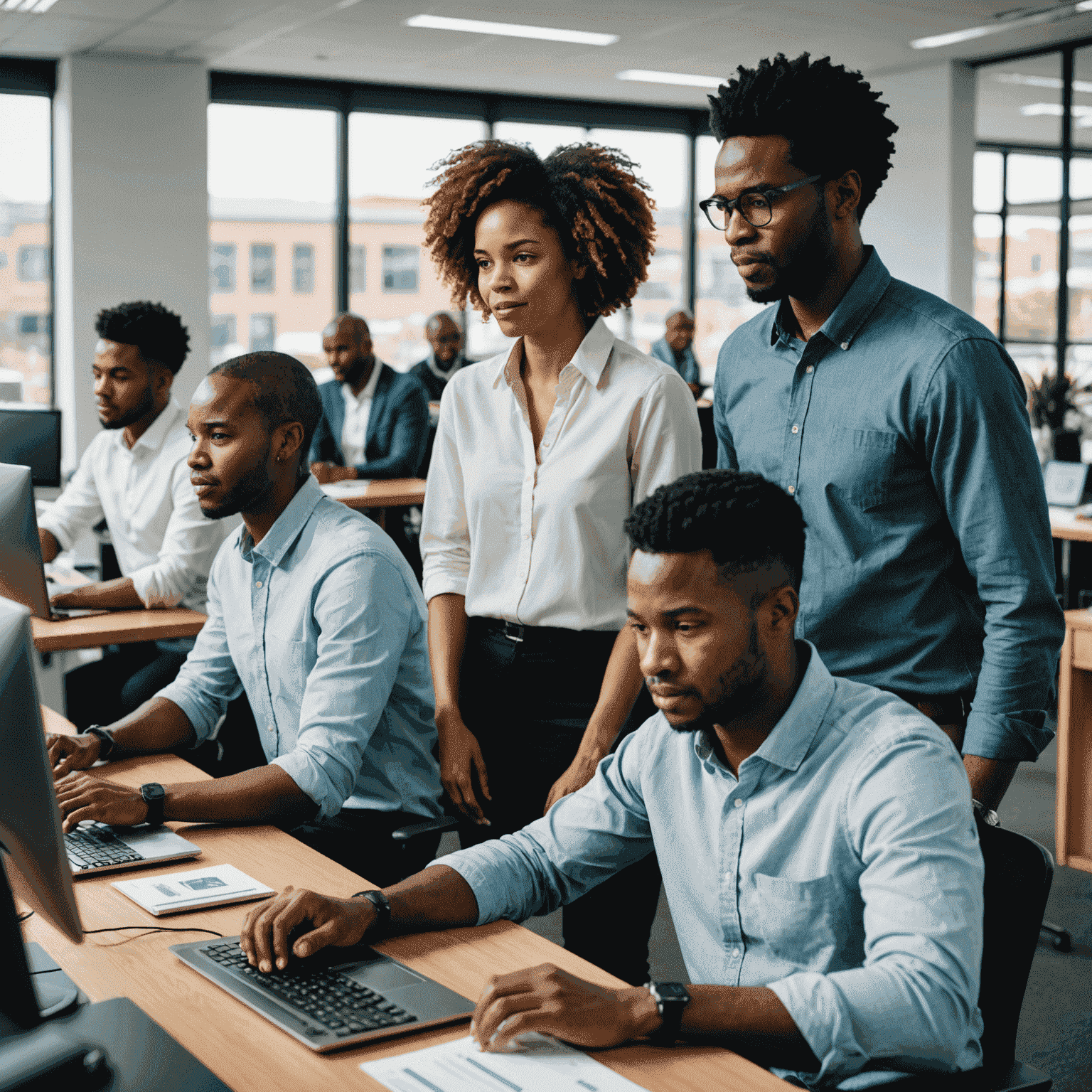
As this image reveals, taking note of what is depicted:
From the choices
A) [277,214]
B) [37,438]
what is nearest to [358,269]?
[277,214]

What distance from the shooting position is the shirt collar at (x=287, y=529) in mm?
2217

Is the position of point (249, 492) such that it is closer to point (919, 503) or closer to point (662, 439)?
point (662, 439)

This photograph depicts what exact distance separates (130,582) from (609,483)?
207 cm

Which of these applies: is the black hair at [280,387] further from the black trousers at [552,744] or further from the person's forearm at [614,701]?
the person's forearm at [614,701]

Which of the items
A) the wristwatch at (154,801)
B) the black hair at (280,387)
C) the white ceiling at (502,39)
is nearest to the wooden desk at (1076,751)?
the black hair at (280,387)

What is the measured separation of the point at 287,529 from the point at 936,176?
849cm

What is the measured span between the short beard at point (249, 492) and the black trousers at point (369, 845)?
0.54 metres

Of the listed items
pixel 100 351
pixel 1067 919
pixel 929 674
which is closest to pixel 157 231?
pixel 100 351

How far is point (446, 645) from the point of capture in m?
2.12

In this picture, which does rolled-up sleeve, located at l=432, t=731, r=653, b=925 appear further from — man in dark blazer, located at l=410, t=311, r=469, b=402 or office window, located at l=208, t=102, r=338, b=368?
office window, located at l=208, t=102, r=338, b=368

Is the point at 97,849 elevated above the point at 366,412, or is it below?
below

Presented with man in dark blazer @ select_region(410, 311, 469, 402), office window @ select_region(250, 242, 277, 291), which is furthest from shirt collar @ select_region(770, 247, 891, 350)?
office window @ select_region(250, 242, 277, 291)

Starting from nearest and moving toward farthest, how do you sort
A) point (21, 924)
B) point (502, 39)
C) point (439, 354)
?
1. point (21, 924)
2. point (502, 39)
3. point (439, 354)

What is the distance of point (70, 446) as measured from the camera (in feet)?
28.1
